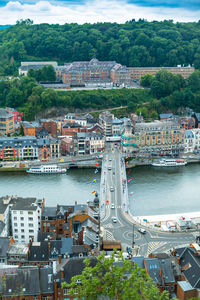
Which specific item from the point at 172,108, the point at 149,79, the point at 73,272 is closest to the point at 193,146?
the point at 172,108

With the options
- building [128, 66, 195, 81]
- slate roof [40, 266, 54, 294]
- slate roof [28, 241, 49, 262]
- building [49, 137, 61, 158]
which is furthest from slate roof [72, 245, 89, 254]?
building [128, 66, 195, 81]

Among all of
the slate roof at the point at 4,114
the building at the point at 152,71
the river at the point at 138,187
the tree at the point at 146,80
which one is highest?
the building at the point at 152,71

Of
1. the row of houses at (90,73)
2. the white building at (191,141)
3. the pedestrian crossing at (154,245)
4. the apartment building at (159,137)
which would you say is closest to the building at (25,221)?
the pedestrian crossing at (154,245)

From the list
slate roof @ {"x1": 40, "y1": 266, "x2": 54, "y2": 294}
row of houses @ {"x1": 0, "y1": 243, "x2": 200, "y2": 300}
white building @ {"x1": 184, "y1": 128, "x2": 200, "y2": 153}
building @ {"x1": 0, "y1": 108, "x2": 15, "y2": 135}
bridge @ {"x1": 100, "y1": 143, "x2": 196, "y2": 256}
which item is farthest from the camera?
building @ {"x1": 0, "y1": 108, "x2": 15, "y2": 135}

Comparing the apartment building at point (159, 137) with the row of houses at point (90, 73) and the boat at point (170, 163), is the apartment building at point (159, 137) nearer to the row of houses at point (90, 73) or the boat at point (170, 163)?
the boat at point (170, 163)

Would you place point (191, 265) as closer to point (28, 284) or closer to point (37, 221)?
point (28, 284)

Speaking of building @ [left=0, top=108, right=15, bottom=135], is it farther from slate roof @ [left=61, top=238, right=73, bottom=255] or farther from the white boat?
slate roof @ [left=61, top=238, right=73, bottom=255]
